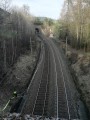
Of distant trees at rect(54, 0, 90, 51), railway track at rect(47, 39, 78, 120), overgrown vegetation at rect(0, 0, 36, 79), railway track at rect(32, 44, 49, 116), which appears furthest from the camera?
distant trees at rect(54, 0, 90, 51)

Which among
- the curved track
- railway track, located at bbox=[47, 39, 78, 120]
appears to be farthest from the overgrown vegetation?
railway track, located at bbox=[47, 39, 78, 120]

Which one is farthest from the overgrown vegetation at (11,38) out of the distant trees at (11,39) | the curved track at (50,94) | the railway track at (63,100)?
the railway track at (63,100)

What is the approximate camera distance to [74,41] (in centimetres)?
6475

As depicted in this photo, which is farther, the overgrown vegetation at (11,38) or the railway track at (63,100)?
the overgrown vegetation at (11,38)

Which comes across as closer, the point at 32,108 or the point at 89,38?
the point at 32,108

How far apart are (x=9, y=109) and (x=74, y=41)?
41.3m

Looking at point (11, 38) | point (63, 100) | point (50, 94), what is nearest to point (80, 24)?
point (11, 38)

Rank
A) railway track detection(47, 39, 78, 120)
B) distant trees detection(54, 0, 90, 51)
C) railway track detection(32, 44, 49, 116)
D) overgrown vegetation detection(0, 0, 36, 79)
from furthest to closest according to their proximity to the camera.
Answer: distant trees detection(54, 0, 90, 51)
overgrown vegetation detection(0, 0, 36, 79)
railway track detection(32, 44, 49, 116)
railway track detection(47, 39, 78, 120)

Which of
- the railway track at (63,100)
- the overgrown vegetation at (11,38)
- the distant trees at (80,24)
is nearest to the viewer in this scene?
the railway track at (63,100)

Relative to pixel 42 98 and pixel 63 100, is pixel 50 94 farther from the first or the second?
pixel 63 100

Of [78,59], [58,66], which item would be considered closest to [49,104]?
[58,66]

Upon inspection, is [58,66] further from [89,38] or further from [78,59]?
[89,38]

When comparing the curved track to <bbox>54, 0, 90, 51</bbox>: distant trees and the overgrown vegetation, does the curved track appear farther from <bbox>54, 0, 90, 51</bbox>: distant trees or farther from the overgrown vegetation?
<bbox>54, 0, 90, 51</bbox>: distant trees

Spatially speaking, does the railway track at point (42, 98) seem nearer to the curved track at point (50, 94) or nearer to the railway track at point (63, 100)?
the curved track at point (50, 94)
